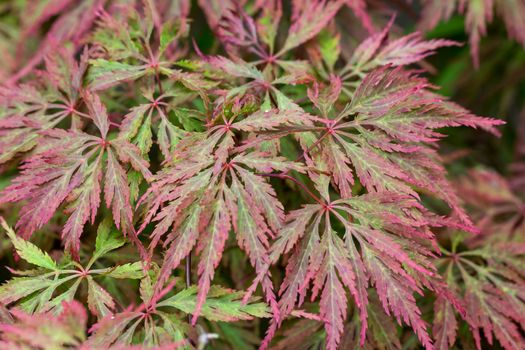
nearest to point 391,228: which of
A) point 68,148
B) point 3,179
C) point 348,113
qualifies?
point 348,113

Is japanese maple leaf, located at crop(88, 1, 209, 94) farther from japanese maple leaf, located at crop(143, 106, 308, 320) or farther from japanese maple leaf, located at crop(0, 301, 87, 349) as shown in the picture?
japanese maple leaf, located at crop(0, 301, 87, 349)

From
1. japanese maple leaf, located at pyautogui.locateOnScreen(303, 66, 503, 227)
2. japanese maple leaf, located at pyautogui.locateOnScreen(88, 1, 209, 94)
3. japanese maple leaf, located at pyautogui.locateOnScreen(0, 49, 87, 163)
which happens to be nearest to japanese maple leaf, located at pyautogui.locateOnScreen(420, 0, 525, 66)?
japanese maple leaf, located at pyautogui.locateOnScreen(303, 66, 503, 227)

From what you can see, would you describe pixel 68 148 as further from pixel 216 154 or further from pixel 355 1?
pixel 355 1

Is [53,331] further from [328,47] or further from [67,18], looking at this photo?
[67,18]

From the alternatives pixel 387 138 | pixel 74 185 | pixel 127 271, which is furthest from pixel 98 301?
pixel 387 138

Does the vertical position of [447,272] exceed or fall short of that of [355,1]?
it falls short

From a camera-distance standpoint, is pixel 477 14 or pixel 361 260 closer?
pixel 361 260

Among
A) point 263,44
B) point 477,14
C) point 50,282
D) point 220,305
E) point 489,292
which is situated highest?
point 477,14
